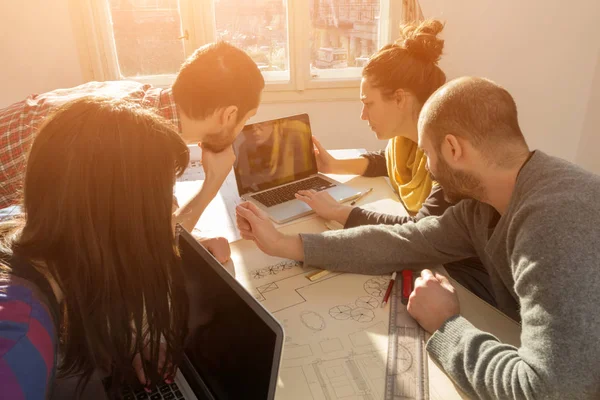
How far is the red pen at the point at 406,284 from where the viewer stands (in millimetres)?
1012

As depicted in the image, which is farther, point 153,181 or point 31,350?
point 153,181

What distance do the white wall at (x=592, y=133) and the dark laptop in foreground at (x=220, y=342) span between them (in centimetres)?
287

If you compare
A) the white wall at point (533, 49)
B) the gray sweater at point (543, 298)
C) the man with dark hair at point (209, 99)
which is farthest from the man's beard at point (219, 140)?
the white wall at point (533, 49)

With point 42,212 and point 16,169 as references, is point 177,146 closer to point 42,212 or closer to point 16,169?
point 42,212

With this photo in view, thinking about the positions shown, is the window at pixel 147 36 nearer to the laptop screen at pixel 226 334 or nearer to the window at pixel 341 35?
the window at pixel 341 35

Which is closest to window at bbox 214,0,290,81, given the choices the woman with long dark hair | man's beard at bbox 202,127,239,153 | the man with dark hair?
the man with dark hair

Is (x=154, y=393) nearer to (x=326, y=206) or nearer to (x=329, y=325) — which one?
(x=329, y=325)

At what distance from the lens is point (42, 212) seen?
676mm

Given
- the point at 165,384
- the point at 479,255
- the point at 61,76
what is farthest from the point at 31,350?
the point at 61,76

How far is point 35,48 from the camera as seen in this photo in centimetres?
257

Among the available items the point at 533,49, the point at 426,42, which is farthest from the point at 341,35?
the point at 426,42

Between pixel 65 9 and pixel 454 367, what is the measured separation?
9.08 feet

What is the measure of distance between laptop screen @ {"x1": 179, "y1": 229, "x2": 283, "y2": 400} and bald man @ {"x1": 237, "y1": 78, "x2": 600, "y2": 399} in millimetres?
366

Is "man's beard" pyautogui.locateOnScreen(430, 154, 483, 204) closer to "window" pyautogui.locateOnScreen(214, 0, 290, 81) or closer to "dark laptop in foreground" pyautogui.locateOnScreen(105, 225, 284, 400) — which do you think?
"dark laptop in foreground" pyautogui.locateOnScreen(105, 225, 284, 400)
